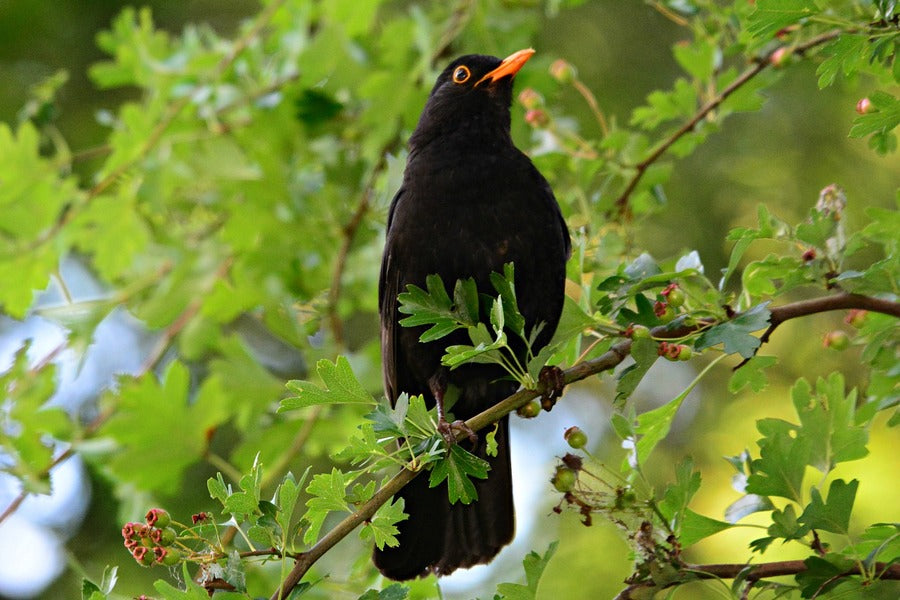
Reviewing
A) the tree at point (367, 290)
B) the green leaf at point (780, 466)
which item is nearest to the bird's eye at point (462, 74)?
the tree at point (367, 290)

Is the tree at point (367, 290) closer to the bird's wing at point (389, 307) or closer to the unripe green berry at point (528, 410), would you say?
the unripe green berry at point (528, 410)

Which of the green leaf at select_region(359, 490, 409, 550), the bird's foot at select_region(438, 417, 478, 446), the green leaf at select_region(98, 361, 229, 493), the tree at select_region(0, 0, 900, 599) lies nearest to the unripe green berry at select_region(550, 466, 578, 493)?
the tree at select_region(0, 0, 900, 599)

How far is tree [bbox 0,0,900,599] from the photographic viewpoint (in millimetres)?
2297

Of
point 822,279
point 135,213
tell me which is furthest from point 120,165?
point 822,279

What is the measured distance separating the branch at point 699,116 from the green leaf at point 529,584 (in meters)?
1.53

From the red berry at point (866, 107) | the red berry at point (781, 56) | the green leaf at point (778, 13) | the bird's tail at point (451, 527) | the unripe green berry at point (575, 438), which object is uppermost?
the green leaf at point (778, 13)

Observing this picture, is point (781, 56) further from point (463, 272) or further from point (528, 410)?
point (528, 410)

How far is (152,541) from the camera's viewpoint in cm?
225

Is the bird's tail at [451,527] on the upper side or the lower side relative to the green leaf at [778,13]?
lower

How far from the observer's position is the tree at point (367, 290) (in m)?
2.30

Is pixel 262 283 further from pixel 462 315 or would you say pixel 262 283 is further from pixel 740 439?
pixel 740 439

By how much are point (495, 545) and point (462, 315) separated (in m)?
1.40

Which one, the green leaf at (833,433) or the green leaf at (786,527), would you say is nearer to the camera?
the green leaf at (786,527)

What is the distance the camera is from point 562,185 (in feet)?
12.5
